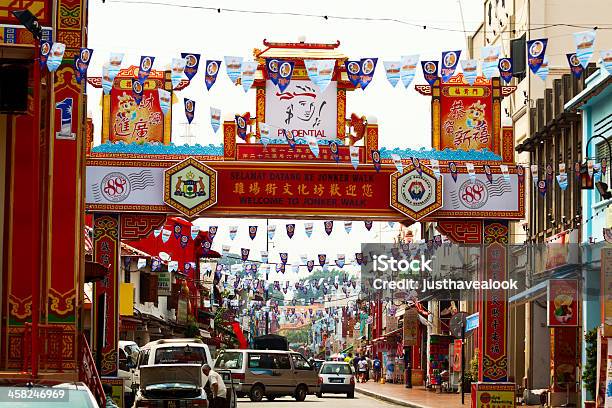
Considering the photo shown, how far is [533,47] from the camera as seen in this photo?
24.3 m

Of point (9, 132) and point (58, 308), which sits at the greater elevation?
point (9, 132)

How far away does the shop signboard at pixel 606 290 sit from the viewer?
28.2m

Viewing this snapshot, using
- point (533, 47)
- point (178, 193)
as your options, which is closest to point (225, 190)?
point (178, 193)

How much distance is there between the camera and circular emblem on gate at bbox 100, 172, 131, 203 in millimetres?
31719

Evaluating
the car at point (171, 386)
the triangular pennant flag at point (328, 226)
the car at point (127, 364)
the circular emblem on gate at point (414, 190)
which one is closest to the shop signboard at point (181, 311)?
the car at point (127, 364)

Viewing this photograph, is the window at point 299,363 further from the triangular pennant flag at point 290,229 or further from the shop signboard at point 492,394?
the shop signboard at point 492,394

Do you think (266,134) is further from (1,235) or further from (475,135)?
(1,235)

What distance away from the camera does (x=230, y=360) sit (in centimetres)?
4528

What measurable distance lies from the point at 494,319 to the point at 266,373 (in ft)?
48.1

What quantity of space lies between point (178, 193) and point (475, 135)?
734 centimetres

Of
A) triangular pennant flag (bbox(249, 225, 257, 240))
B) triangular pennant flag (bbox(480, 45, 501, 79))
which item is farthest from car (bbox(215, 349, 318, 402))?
triangular pennant flag (bbox(480, 45, 501, 79))

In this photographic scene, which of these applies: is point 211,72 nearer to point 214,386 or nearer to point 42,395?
point 214,386

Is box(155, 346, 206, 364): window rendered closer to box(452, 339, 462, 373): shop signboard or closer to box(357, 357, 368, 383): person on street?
box(452, 339, 462, 373): shop signboard

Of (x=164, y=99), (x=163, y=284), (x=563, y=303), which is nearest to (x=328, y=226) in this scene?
(x=563, y=303)
